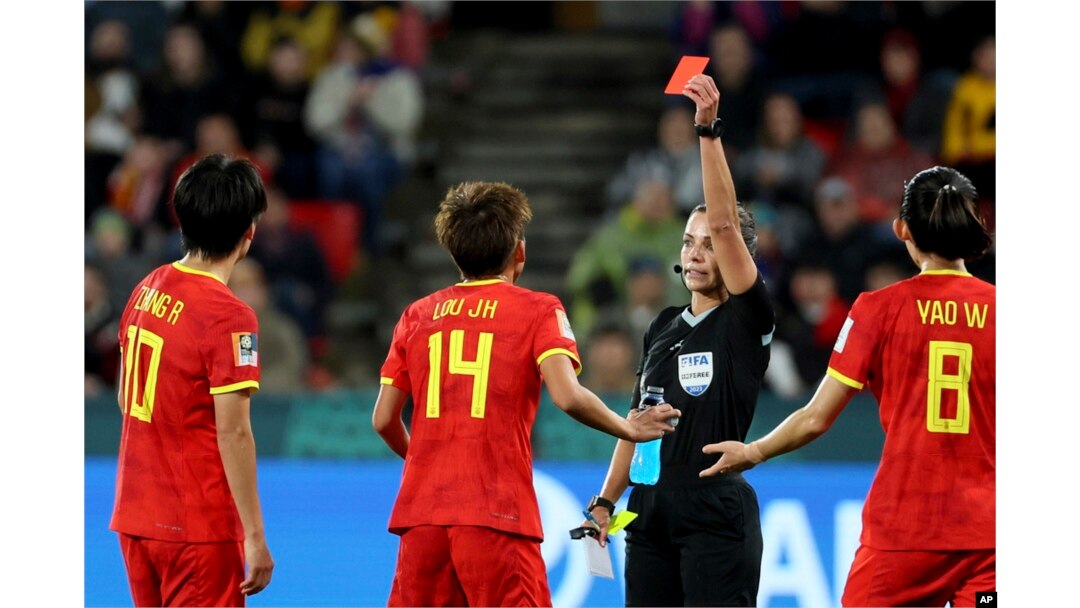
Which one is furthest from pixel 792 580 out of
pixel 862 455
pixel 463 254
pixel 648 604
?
pixel 463 254

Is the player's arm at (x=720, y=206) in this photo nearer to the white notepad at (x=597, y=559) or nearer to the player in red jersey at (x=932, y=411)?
the player in red jersey at (x=932, y=411)

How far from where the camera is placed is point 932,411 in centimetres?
416

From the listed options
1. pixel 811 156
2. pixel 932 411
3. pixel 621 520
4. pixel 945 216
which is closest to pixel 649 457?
pixel 621 520

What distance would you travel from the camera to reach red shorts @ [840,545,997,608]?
4125mm

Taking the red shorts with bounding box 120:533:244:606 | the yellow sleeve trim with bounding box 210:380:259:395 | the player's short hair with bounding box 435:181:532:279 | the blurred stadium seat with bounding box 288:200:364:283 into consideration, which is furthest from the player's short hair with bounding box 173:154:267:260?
the blurred stadium seat with bounding box 288:200:364:283

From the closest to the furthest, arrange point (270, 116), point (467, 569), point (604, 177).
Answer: point (467, 569)
point (270, 116)
point (604, 177)

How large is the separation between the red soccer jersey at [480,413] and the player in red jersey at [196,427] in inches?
19.4

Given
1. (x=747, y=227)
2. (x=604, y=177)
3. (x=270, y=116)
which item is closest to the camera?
(x=747, y=227)

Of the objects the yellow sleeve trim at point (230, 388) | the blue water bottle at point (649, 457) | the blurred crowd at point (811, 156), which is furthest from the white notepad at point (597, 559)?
the blurred crowd at point (811, 156)

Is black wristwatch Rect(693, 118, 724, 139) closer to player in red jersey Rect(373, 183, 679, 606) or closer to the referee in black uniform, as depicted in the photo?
the referee in black uniform

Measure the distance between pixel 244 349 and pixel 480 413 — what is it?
0.72 m

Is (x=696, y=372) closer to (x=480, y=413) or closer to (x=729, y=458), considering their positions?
(x=729, y=458)

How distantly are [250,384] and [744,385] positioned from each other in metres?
1.54

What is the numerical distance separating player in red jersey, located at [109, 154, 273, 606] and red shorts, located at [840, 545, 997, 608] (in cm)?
181
